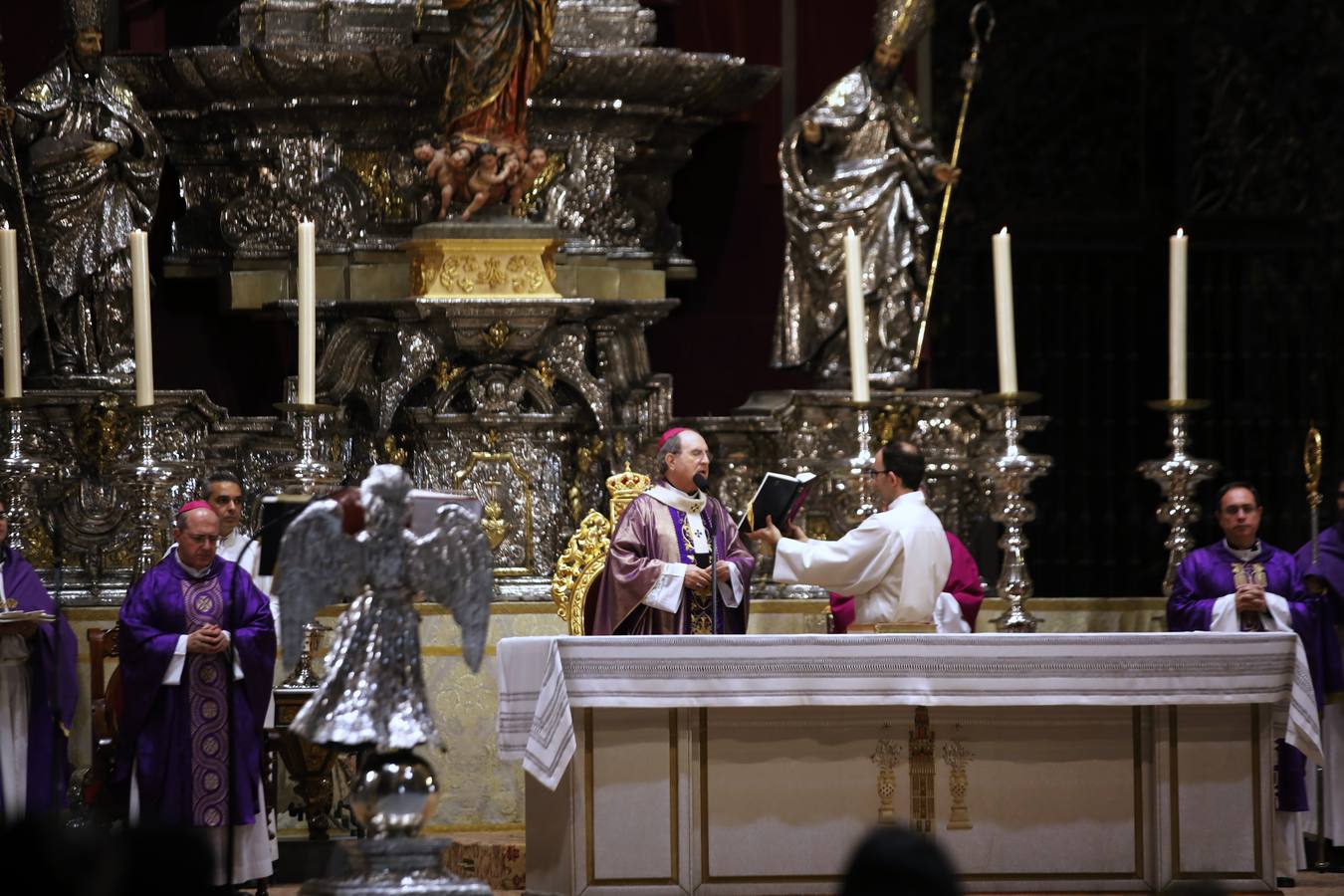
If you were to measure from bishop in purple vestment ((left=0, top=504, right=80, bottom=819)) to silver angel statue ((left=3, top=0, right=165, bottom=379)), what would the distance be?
4.96 ft

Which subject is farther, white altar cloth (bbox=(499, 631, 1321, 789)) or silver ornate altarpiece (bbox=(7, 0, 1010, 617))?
silver ornate altarpiece (bbox=(7, 0, 1010, 617))

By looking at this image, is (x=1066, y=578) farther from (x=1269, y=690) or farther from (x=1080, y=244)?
(x=1269, y=690)

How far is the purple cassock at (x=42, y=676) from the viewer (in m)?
9.27

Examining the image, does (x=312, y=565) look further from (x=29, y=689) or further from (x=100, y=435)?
(x=100, y=435)

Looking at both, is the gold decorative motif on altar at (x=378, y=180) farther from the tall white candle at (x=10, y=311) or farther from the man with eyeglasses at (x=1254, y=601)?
the man with eyeglasses at (x=1254, y=601)

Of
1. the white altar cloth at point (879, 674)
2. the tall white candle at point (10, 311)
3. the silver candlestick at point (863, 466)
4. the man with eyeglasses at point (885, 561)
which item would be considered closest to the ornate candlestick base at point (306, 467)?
the tall white candle at point (10, 311)

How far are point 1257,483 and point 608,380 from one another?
4.37 m

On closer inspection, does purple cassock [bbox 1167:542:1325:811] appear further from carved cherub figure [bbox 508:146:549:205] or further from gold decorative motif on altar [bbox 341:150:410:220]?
gold decorative motif on altar [bbox 341:150:410:220]

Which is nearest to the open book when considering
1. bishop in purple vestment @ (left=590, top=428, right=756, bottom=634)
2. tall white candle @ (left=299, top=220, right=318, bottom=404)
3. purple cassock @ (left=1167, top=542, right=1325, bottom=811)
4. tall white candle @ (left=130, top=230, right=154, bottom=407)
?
bishop in purple vestment @ (left=590, top=428, right=756, bottom=634)

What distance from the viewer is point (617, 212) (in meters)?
11.6

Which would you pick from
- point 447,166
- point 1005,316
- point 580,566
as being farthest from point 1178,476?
point 447,166

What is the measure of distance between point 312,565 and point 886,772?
2.78 metres

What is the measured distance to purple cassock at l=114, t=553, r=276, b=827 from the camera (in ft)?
29.1

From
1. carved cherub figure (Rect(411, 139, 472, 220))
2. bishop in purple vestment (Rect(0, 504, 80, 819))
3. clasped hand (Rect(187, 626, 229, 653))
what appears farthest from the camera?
carved cherub figure (Rect(411, 139, 472, 220))
